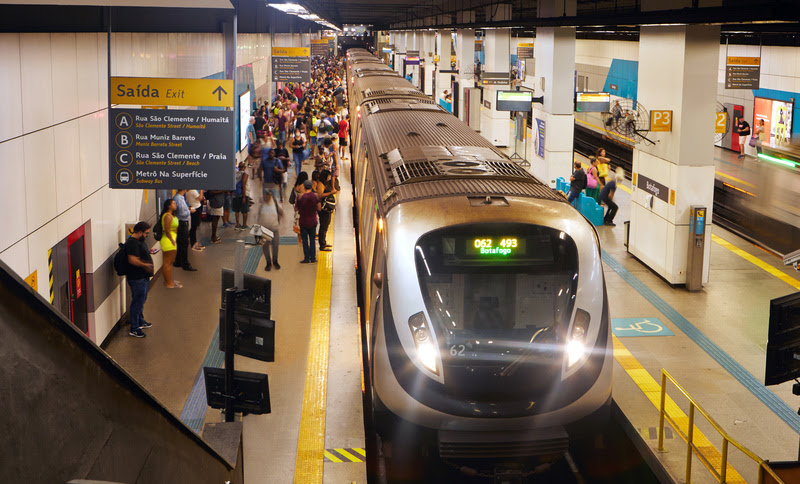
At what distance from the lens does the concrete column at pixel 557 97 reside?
17953 millimetres

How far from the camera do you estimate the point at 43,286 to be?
7.88 meters

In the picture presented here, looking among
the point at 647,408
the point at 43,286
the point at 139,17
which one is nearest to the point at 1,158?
the point at 43,286

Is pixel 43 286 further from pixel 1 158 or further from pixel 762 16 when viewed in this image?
pixel 762 16

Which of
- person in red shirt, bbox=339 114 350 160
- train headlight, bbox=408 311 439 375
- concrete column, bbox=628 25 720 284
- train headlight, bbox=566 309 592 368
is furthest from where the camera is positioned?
person in red shirt, bbox=339 114 350 160

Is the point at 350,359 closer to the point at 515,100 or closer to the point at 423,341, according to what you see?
the point at 423,341

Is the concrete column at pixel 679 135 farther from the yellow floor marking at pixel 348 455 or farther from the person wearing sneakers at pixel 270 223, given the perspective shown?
the yellow floor marking at pixel 348 455

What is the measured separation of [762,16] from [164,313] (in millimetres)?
8350

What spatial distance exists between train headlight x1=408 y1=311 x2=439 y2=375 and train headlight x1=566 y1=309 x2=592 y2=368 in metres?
1.09

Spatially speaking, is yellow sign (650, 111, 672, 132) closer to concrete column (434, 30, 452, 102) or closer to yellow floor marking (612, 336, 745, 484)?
yellow floor marking (612, 336, 745, 484)

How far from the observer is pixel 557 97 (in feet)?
59.3

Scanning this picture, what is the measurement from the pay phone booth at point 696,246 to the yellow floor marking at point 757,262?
1.74m

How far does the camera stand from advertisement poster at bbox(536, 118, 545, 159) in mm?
18859

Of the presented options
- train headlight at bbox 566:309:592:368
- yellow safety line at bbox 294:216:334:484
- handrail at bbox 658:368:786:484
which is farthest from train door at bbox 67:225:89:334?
handrail at bbox 658:368:786:484

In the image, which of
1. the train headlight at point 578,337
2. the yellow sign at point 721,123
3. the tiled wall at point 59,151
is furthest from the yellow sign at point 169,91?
the yellow sign at point 721,123
